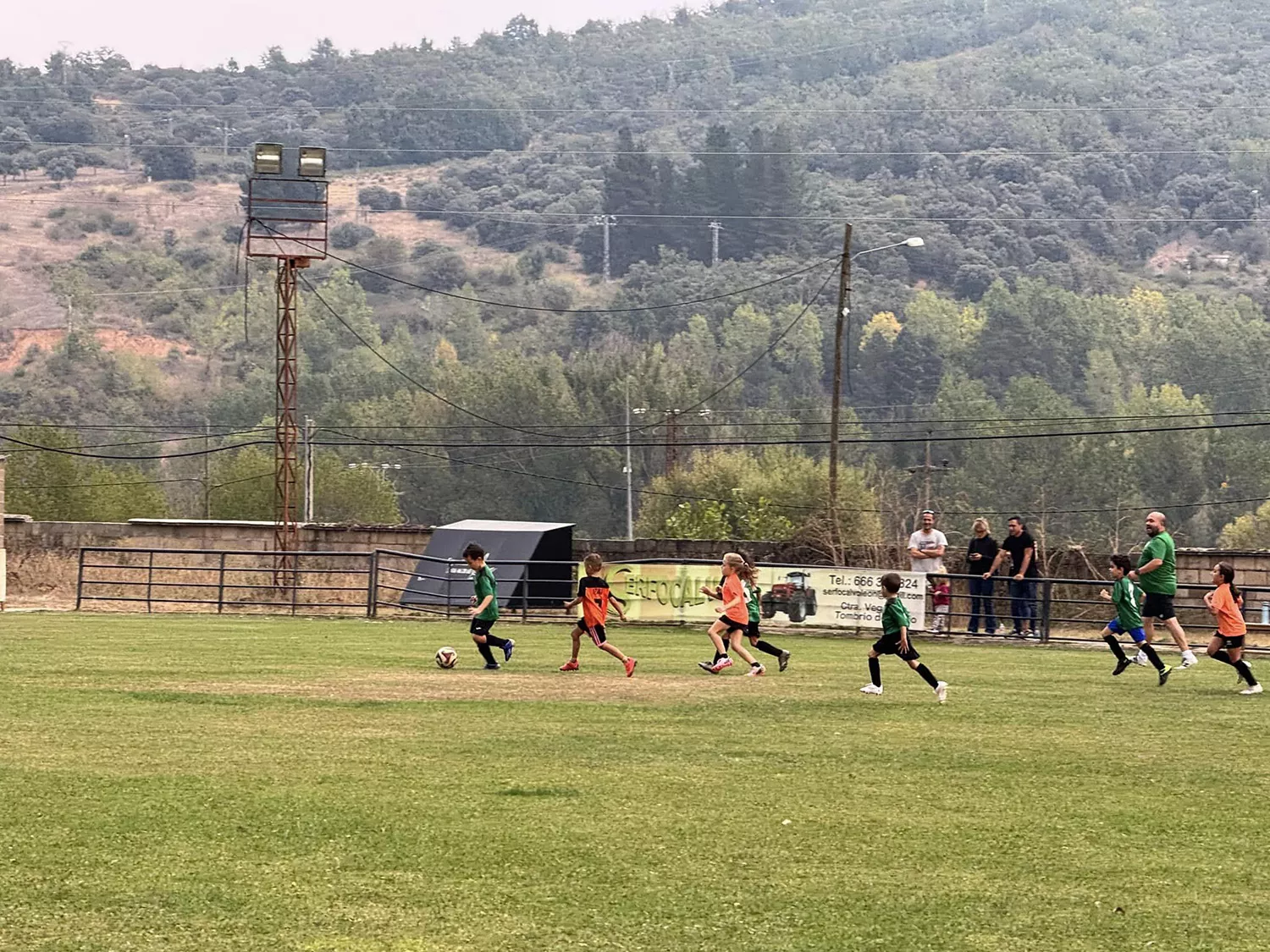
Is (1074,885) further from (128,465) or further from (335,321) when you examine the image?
(335,321)

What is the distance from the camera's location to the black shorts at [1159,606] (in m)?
20.8

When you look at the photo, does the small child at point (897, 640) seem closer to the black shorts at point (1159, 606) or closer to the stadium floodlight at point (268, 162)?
the black shorts at point (1159, 606)

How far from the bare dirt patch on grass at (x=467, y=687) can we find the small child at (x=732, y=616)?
30cm

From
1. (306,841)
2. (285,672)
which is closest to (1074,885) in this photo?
(306,841)

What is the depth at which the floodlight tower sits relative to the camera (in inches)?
1719

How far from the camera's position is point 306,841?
979cm

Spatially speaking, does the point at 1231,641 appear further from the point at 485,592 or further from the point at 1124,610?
the point at 485,592

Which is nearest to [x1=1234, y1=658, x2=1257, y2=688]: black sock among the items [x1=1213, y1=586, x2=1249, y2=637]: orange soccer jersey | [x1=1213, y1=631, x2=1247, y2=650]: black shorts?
[x1=1213, y1=631, x2=1247, y2=650]: black shorts

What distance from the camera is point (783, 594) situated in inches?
1226

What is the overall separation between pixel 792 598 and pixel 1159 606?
35.2 feet

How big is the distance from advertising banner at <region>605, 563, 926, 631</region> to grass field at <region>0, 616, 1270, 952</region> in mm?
11407

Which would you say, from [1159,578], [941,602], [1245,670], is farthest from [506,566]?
[1245,670]

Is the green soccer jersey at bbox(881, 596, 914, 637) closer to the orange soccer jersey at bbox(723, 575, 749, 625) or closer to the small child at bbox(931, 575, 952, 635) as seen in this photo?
the orange soccer jersey at bbox(723, 575, 749, 625)

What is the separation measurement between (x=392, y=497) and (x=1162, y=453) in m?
51.8
